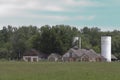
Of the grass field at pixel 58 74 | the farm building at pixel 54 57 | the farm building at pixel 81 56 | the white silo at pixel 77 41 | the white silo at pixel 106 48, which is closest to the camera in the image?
the grass field at pixel 58 74

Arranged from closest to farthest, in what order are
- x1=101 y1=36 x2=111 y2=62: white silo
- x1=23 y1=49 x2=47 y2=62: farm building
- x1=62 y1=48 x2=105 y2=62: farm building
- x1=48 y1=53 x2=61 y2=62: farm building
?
x1=101 y1=36 x2=111 y2=62: white silo
x1=62 y1=48 x2=105 y2=62: farm building
x1=48 y1=53 x2=61 y2=62: farm building
x1=23 y1=49 x2=47 y2=62: farm building

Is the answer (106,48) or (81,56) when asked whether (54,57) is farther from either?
(106,48)

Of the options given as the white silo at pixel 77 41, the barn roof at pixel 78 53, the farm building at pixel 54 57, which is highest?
the white silo at pixel 77 41

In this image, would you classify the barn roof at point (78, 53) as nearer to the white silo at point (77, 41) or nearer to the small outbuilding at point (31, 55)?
the white silo at point (77, 41)

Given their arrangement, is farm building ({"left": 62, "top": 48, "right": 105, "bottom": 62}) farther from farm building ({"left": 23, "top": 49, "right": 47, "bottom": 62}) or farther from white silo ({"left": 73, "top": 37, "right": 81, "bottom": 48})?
farm building ({"left": 23, "top": 49, "right": 47, "bottom": 62})

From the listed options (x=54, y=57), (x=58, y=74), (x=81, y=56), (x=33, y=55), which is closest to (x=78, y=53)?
(x=81, y=56)

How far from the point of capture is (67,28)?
145m

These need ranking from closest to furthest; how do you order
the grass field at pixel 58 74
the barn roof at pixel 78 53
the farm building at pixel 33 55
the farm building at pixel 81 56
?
the grass field at pixel 58 74 < the farm building at pixel 81 56 < the barn roof at pixel 78 53 < the farm building at pixel 33 55

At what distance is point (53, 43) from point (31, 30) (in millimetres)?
63753

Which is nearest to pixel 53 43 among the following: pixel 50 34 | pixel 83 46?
pixel 50 34

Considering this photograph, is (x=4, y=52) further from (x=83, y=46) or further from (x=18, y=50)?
(x=83, y=46)

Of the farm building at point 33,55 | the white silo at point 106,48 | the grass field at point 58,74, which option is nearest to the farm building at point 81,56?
the white silo at point 106,48

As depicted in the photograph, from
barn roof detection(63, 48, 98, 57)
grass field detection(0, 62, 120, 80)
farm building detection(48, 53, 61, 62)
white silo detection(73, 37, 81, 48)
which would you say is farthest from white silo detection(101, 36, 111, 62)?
grass field detection(0, 62, 120, 80)

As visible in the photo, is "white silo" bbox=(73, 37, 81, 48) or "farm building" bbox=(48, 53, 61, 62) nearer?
"farm building" bbox=(48, 53, 61, 62)
